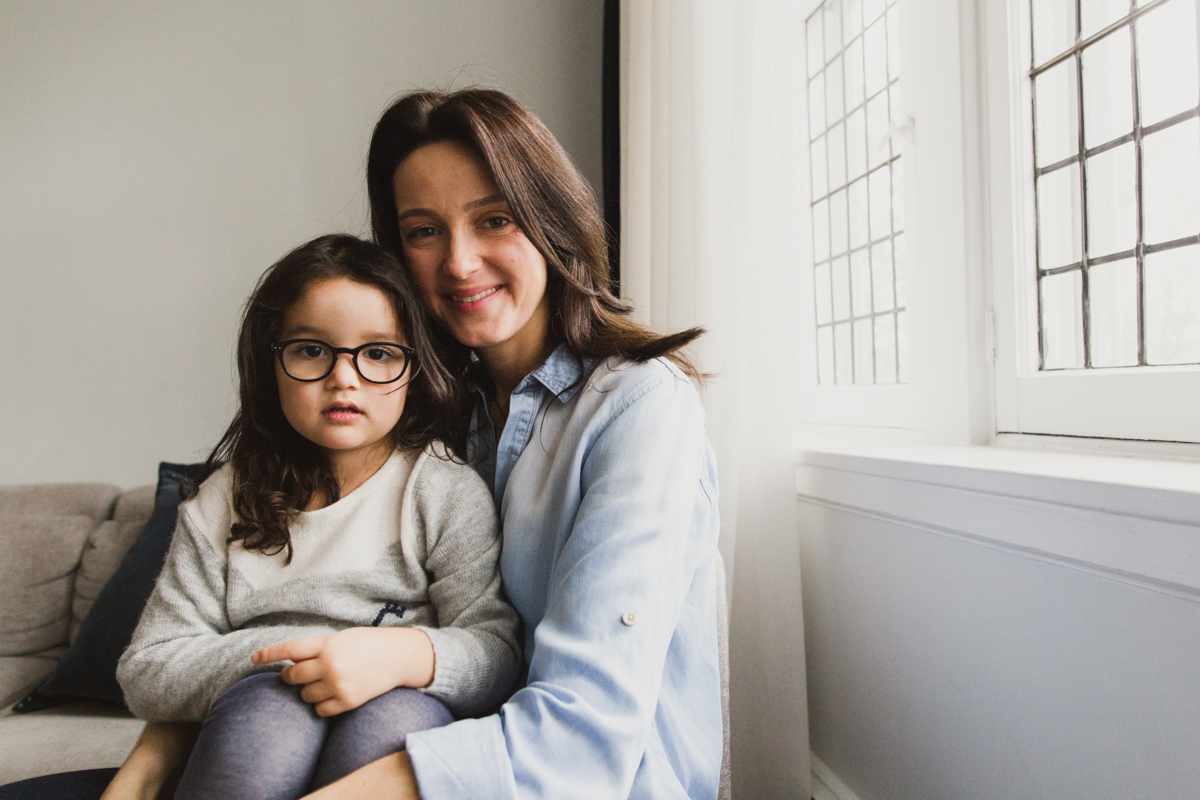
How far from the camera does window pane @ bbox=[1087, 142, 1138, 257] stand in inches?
40.0

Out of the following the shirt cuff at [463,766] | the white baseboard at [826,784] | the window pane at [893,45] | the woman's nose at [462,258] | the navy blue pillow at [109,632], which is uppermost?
the window pane at [893,45]

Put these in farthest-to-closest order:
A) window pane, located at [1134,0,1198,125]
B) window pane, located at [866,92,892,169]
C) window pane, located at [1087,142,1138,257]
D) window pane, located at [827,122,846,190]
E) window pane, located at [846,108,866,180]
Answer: window pane, located at [827,122,846,190] → window pane, located at [846,108,866,180] → window pane, located at [866,92,892,169] → window pane, located at [1087,142,1138,257] → window pane, located at [1134,0,1198,125]

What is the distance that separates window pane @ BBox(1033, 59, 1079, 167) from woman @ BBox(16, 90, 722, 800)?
0.67 m

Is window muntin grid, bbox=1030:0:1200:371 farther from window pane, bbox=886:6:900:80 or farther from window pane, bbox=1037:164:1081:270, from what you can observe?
window pane, bbox=886:6:900:80

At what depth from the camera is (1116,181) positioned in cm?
104

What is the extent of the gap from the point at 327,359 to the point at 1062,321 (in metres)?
1.08

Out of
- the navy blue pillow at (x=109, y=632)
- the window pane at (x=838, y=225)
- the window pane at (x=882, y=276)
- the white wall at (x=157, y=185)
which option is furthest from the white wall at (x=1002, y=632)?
the white wall at (x=157, y=185)

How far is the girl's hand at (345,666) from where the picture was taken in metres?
0.71

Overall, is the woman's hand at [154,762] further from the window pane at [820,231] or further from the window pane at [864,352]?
the window pane at [820,231]

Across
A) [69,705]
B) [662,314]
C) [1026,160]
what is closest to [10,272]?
[69,705]

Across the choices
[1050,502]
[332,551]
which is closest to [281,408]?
[332,551]

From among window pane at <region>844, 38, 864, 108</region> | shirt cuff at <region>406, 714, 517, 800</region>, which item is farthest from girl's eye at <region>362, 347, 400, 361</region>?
window pane at <region>844, 38, 864, 108</region>

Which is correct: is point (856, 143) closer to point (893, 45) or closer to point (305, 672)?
point (893, 45)

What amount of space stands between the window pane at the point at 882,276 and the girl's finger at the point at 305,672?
1375 millimetres
